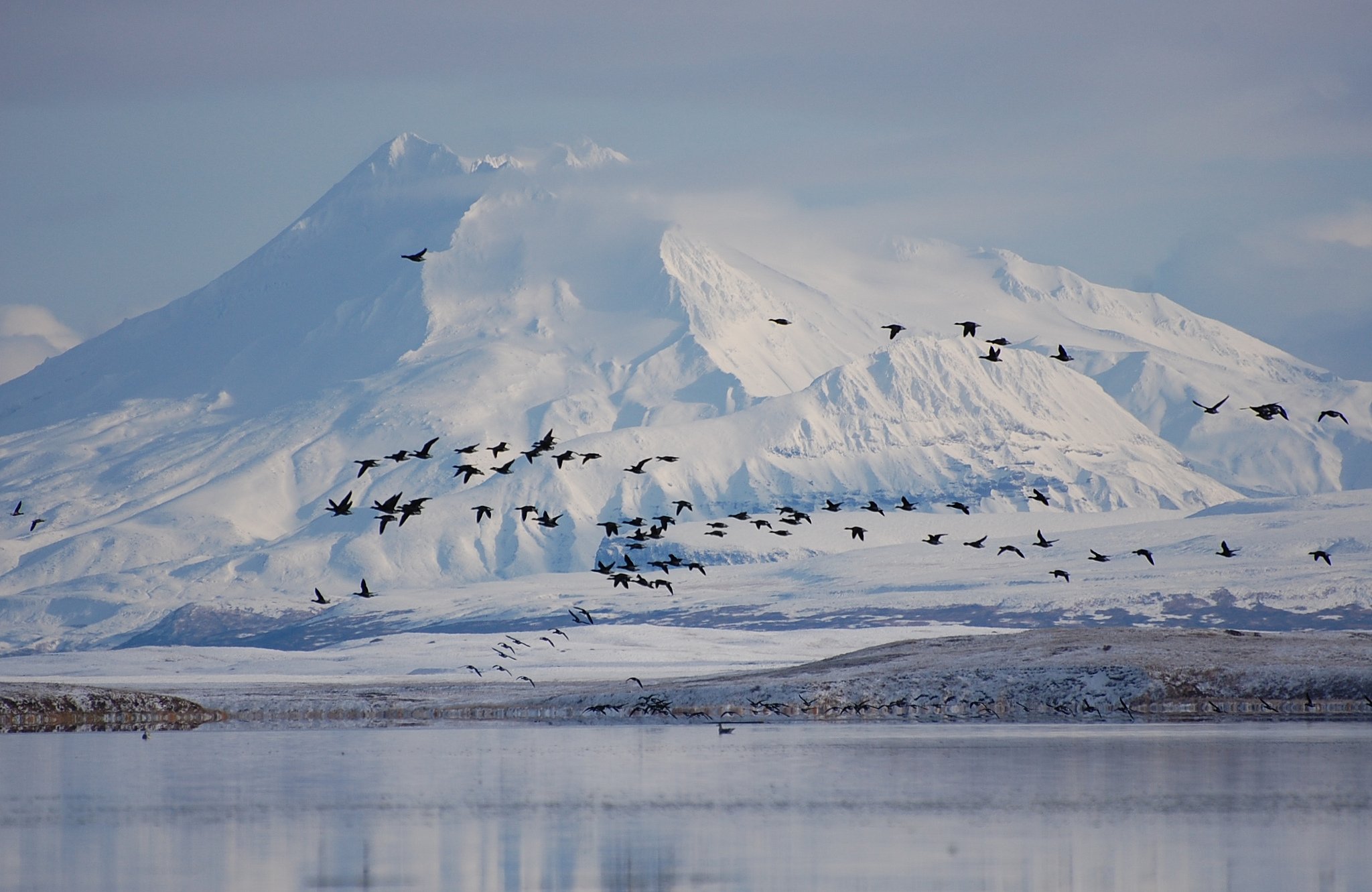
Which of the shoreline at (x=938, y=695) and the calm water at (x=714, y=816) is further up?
the shoreline at (x=938, y=695)

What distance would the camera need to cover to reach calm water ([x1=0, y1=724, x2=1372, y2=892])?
33219 mm

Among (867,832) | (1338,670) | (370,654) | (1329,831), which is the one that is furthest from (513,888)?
(370,654)

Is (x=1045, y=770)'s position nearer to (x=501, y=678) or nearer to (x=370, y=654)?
(x=501, y=678)

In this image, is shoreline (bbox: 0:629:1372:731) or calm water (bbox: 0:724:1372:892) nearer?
calm water (bbox: 0:724:1372:892)

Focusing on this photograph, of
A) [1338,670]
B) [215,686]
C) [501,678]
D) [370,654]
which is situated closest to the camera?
[1338,670]

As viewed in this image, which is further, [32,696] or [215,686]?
[215,686]

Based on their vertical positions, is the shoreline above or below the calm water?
above

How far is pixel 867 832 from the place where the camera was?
38062 mm

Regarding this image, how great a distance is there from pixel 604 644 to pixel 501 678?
149 ft

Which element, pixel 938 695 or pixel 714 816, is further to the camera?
pixel 938 695

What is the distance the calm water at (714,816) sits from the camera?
109 ft

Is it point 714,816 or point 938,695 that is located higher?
point 938,695

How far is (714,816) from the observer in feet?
136

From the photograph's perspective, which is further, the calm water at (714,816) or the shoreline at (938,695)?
the shoreline at (938,695)
